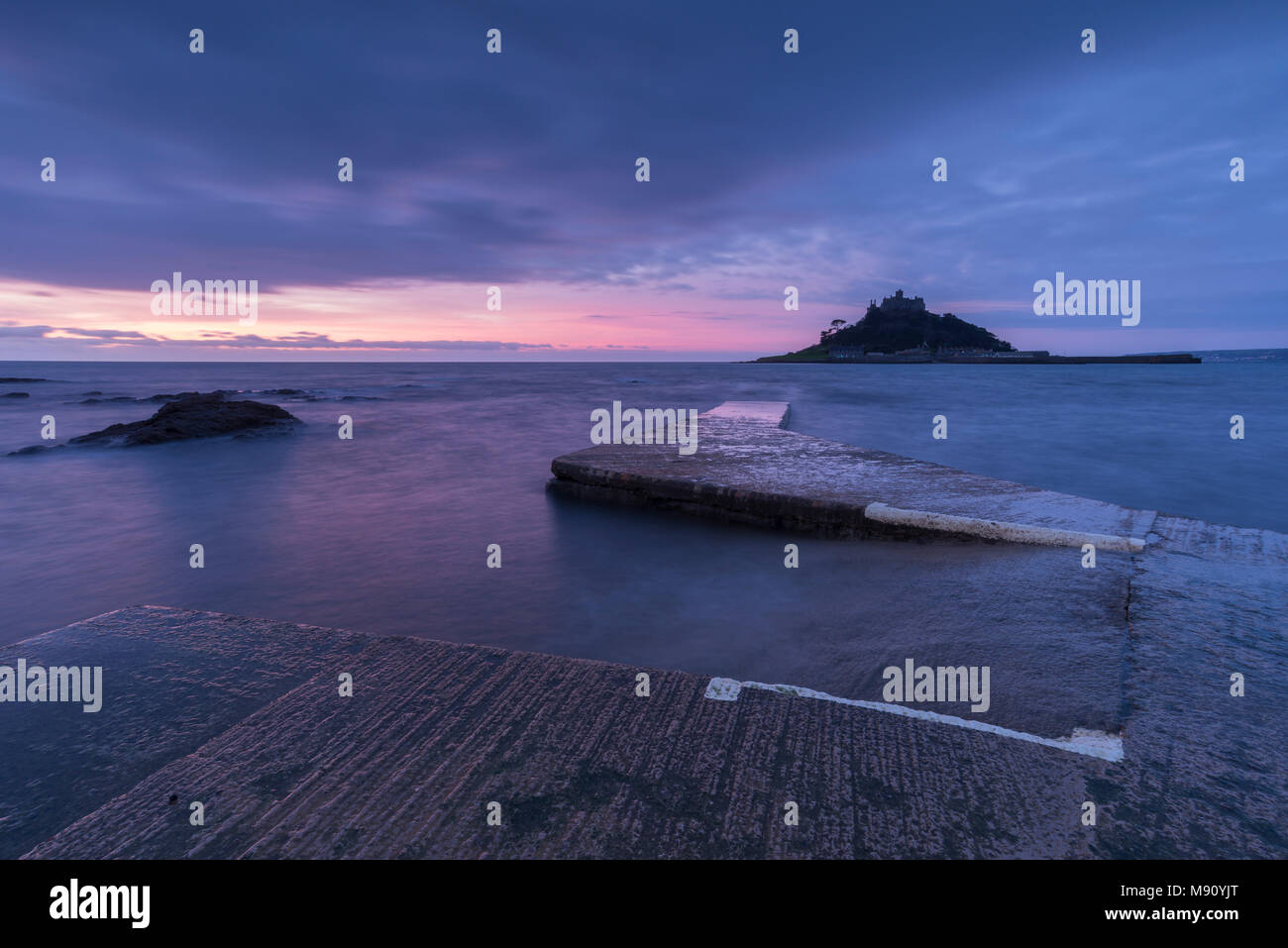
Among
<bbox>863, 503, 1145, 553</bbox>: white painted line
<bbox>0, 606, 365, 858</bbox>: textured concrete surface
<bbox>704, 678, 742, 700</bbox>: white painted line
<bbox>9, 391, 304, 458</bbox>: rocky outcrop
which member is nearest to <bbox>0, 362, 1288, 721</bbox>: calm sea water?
<bbox>863, 503, 1145, 553</bbox>: white painted line

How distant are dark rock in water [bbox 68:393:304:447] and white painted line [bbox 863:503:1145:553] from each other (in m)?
15.4

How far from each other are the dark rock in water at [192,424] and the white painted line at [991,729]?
16046 millimetres

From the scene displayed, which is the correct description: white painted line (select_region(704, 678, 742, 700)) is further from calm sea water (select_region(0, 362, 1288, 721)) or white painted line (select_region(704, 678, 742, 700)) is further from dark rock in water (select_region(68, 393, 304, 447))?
dark rock in water (select_region(68, 393, 304, 447))

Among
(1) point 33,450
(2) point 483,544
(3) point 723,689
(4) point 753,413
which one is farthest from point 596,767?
(1) point 33,450

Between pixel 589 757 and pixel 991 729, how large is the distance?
1.56 metres

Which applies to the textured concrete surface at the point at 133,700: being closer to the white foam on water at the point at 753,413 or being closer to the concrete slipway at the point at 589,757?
the concrete slipway at the point at 589,757

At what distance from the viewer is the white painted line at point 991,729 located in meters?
2.35

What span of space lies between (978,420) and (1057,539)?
18.3m

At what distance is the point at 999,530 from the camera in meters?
5.47

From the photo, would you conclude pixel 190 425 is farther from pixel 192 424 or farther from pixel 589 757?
pixel 589 757

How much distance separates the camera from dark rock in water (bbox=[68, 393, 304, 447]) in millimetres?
14406

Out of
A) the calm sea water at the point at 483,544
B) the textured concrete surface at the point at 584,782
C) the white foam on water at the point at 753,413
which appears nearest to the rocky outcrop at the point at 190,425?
the calm sea water at the point at 483,544
